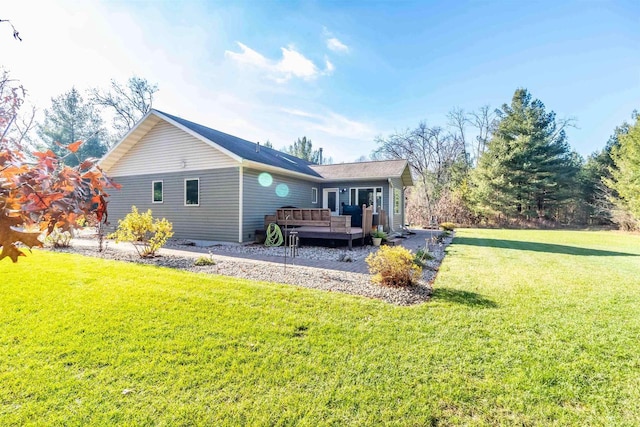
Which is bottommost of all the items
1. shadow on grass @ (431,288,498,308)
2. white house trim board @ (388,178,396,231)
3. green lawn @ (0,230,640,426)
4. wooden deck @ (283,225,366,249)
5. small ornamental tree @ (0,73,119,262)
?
green lawn @ (0,230,640,426)

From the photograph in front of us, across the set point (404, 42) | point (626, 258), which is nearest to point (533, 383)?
point (626, 258)

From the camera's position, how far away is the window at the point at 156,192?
12203 millimetres

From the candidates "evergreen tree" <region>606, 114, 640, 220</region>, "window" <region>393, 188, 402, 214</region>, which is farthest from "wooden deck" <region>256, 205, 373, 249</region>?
"evergreen tree" <region>606, 114, 640, 220</region>

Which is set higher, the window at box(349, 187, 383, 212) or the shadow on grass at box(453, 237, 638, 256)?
the window at box(349, 187, 383, 212)

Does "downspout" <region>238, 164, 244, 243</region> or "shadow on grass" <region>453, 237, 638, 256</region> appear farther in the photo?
"downspout" <region>238, 164, 244, 243</region>

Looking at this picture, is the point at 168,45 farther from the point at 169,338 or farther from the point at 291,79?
the point at 169,338

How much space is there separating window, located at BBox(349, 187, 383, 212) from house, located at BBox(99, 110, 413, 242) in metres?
0.05

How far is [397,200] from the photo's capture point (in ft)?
51.9

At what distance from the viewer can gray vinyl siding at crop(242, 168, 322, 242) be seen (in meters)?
10.6

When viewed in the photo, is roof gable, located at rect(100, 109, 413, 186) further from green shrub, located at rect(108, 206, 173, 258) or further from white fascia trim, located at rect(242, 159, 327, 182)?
green shrub, located at rect(108, 206, 173, 258)

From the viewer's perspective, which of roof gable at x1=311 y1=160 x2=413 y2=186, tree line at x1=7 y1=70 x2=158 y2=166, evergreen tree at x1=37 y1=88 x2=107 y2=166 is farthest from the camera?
evergreen tree at x1=37 y1=88 x2=107 y2=166

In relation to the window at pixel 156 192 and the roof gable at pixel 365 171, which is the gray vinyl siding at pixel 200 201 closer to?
the window at pixel 156 192

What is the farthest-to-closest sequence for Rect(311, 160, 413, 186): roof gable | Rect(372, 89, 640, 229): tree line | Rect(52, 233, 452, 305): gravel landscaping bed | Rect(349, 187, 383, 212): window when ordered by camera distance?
Rect(372, 89, 640, 229): tree line
Rect(349, 187, 383, 212): window
Rect(311, 160, 413, 186): roof gable
Rect(52, 233, 452, 305): gravel landscaping bed

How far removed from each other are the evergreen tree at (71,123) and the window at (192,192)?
22120 millimetres
